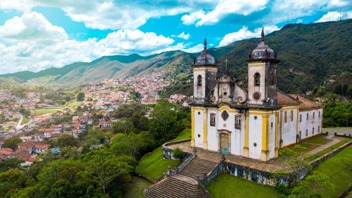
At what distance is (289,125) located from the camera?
86.7 ft

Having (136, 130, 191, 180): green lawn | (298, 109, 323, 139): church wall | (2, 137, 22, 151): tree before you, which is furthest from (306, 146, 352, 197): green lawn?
(2, 137, 22, 151): tree

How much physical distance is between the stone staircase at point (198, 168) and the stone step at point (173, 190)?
4.06ft

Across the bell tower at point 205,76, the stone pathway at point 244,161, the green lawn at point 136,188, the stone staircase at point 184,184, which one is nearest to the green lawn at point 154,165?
the green lawn at point 136,188

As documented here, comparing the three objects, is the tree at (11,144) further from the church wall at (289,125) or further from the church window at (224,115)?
the church wall at (289,125)

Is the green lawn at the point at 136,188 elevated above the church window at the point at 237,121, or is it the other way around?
the church window at the point at 237,121

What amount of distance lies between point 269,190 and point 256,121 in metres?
5.80

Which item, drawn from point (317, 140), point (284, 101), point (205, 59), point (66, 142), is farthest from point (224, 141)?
point (66, 142)

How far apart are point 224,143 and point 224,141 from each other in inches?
7.0

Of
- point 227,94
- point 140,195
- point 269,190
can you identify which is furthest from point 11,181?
point 269,190

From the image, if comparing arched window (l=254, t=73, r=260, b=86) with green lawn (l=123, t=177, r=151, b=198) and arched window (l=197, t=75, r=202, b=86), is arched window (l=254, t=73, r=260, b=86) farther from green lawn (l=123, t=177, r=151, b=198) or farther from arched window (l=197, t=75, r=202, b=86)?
green lawn (l=123, t=177, r=151, b=198)

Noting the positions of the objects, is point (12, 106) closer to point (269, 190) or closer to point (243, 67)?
point (243, 67)

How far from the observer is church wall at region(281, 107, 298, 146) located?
1002 inches

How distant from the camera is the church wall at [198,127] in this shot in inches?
1039

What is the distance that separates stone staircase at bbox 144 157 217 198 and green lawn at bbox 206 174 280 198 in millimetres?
1088
